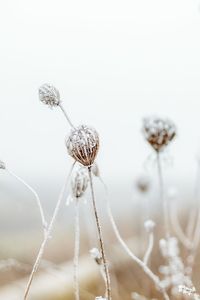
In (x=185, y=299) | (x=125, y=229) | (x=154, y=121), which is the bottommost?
(x=185, y=299)

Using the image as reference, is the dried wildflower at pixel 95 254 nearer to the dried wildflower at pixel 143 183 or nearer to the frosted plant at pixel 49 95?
the frosted plant at pixel 49 95

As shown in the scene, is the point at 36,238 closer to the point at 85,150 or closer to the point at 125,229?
the point at 125,229

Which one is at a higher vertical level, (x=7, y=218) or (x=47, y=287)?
(x=7, y=218)

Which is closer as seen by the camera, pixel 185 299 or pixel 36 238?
pixel 185 299

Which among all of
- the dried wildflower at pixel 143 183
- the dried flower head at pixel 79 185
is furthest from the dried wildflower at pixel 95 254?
the dried wildflower at pixel 143 183

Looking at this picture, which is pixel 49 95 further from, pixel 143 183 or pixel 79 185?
pixel 143 183

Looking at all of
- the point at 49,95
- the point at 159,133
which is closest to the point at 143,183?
the point at 159,133

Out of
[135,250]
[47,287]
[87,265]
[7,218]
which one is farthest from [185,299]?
[7,218]

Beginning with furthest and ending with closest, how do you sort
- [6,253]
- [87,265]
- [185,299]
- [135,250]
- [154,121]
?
[135,250] < [87,265] < [6,253] < [185,299] < [154,121]
